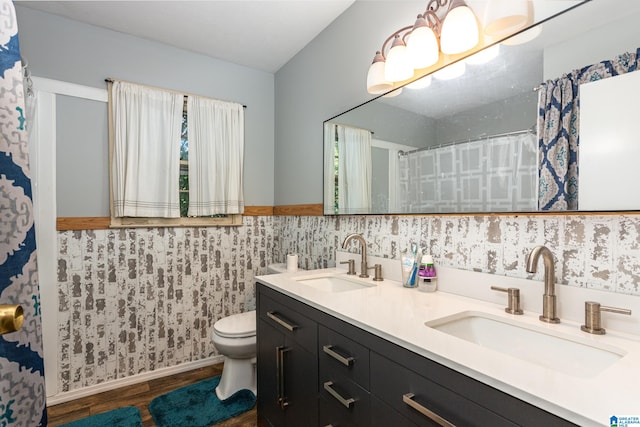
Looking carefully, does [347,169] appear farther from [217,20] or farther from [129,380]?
[129,380]

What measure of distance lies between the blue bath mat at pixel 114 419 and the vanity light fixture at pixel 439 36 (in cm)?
234

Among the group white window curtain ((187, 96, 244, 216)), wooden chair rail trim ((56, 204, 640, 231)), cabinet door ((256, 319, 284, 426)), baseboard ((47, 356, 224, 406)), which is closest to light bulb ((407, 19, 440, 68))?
wooden chair rail trim ((56, 204, 640, 231))

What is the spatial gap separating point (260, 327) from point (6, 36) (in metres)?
1.46

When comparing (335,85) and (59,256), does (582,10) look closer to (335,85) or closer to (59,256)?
(335,85)

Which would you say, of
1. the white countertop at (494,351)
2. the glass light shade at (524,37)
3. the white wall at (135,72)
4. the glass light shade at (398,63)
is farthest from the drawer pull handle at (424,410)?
the white wall at (135,72)

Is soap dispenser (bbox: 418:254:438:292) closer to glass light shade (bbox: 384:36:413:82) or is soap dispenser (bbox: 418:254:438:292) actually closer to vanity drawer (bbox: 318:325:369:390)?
vanity drawer (bbox: 318:325:369:390)

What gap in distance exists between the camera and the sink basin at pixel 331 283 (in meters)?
1.74

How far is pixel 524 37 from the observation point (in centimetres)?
112

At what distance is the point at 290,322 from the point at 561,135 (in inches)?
48.7

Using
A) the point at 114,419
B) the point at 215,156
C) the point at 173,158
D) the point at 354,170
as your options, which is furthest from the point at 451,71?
the point at 114,419

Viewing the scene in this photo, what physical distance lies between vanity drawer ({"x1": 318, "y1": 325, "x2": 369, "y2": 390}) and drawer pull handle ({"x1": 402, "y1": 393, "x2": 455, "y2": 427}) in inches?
6.9

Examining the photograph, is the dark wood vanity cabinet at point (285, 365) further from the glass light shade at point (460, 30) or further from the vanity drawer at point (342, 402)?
the glass light shade at point (460, 30)

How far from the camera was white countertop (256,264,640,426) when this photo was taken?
56 cm

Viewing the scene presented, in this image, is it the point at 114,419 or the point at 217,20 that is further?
the point at 217,20
